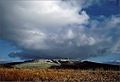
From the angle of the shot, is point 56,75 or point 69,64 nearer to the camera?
point 56,75

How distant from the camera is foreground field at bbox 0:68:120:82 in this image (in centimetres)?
3606

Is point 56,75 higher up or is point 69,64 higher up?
point 69,64

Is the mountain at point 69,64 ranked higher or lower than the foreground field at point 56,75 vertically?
higher

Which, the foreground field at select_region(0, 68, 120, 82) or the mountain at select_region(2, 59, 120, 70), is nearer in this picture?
the foreground field at select_region(0, 68, 120, 82)

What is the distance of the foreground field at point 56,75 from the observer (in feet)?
118

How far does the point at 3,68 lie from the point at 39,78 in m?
3.28

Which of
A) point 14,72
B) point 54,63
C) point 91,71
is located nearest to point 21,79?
point 14,72

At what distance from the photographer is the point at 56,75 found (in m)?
36.8

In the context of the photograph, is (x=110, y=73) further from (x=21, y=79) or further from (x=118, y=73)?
(x=21, y=79)

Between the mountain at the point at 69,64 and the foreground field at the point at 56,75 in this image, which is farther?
the mountain at the point at 69,64

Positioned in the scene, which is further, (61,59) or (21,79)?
(61,59)

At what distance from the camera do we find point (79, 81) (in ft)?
119

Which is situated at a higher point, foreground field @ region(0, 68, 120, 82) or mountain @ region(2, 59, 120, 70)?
mountain @ region(2, 59, 120, 70)

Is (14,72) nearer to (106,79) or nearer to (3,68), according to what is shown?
(3,68)
